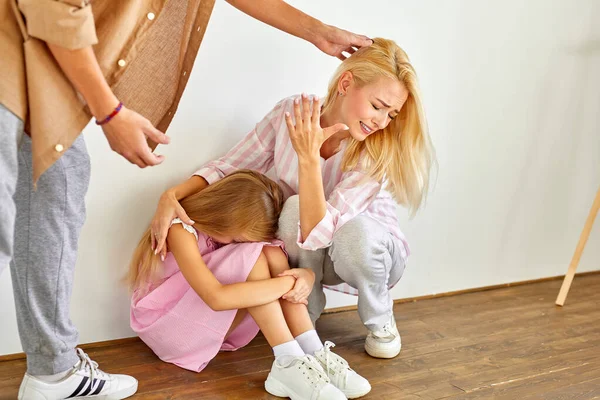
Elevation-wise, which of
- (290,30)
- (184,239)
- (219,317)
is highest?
(290,30)

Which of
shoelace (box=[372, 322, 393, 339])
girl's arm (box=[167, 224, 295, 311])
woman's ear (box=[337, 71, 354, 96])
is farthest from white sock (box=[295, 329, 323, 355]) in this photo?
woman's ear (box=[337, 71, 354, 96])

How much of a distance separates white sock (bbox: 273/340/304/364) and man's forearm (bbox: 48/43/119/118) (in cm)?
78

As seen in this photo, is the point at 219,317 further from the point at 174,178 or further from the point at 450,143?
the point at 450,143

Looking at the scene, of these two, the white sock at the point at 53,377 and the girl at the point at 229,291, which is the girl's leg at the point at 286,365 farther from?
the white sock at the point at 53,377

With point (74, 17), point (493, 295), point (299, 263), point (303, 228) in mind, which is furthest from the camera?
point (493, 295)

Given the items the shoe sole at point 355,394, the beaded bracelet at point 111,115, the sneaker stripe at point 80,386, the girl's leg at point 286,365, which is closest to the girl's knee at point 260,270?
the girl's leg at point 286,365

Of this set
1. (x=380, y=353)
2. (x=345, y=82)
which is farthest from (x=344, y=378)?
(x=345, y=82)

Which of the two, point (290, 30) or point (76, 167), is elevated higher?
point (290, 30)

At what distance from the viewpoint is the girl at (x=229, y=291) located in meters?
1.65

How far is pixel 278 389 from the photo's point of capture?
159cm

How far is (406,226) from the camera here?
2383 millimetres

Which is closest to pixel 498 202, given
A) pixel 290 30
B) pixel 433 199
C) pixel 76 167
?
pixel 433 199

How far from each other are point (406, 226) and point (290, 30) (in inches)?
36.2

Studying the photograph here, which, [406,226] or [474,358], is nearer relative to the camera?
[474,358]
